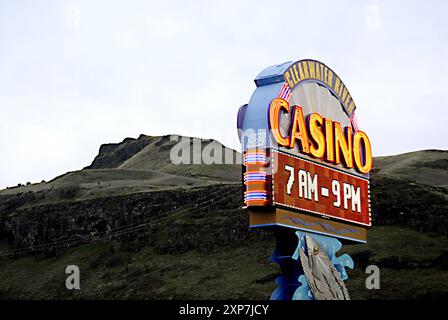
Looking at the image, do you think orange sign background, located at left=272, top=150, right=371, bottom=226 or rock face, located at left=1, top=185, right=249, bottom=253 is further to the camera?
rock face, located at left=1, top=185, right=249, bottom=253

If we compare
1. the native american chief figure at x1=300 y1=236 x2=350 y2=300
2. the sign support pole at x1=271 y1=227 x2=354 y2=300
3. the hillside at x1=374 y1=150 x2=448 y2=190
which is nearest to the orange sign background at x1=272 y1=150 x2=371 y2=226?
the sign support pole at x1=271 y1=227 x2=354 y2=300

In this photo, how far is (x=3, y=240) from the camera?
110 metres

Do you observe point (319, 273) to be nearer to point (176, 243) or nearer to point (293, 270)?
point (293, 270)

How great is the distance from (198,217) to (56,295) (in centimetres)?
1889

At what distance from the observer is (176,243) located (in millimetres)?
93750

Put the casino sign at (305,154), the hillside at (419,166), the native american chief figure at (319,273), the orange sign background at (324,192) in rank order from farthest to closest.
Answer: the hillside at (419,166) < the native american chief figure at (319,273) < the orange sign background at (324,192) < the casino sign at (305,154)

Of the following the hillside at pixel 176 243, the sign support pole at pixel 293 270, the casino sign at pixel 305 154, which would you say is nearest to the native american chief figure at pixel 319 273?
the sign support pole at pixel 293 270

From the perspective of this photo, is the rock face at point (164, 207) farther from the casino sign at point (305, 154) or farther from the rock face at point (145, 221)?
the casino sign at point (305, 154)

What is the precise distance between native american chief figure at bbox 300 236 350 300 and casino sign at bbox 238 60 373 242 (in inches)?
34.2

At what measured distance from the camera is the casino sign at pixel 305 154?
96.0ft

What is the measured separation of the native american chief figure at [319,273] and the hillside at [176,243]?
33.2m

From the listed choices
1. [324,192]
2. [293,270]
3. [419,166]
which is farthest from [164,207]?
[293,270]

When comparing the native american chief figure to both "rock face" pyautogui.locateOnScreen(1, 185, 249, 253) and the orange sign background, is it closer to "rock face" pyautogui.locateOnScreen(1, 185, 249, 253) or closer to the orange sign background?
the orange sign background

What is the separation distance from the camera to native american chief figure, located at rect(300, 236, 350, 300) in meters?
30.9
